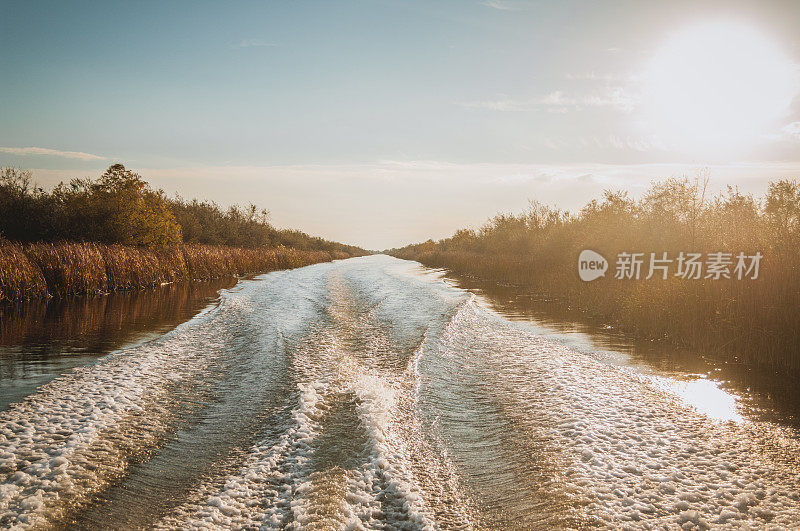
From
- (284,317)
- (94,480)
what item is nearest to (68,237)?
(284,317)

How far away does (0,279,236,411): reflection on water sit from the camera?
5605 mm

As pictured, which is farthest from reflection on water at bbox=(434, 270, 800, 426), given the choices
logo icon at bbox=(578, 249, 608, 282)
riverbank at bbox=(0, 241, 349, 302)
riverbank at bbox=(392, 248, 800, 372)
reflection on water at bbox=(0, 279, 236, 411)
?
riverbank at bbox=(0, 241, 349, 302)

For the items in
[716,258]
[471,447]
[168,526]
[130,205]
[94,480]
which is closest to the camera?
[168,526]

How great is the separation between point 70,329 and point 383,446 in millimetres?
8040

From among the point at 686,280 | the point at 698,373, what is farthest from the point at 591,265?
the point at 698,373

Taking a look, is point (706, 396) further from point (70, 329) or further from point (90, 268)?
point (90, 268)

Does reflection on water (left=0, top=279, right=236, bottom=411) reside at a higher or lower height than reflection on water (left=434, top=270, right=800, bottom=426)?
lower

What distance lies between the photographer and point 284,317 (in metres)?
10.2

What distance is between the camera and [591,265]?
57.0 ft

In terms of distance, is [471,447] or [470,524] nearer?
[470,524]

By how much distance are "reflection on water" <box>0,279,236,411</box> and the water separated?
52 cm

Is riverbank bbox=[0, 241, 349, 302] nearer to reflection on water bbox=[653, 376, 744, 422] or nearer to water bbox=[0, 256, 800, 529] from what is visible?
water bbox=[0, 256, 800, 529]

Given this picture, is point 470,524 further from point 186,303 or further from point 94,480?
point 186,303

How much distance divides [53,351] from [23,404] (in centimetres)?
279
